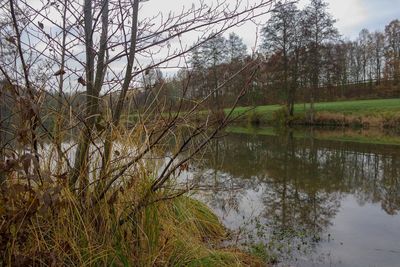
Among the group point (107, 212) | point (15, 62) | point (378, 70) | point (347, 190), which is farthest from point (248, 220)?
point (378, 70)

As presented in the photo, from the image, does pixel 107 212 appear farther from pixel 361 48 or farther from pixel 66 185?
pixel 361 48

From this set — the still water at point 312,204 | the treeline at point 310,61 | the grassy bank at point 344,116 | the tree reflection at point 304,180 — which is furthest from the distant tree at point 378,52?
the still water at point 312,204

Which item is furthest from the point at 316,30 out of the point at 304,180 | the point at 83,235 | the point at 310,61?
the point at 83,235

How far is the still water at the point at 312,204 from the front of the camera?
5535 millimetres

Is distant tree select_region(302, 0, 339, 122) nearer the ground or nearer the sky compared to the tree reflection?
nearer the sky

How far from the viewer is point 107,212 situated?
2697mm

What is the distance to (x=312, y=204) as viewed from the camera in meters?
8.19

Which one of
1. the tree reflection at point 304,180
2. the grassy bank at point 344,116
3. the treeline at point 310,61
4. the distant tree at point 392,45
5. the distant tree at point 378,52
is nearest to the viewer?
the tree reflection at point 304,180

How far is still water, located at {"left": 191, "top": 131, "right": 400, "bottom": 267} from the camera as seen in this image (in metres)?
5.54

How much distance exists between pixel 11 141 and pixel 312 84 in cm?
3027

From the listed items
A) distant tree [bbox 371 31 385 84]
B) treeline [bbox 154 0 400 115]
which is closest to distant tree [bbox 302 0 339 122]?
treeline [bbox 154 0 400 115]

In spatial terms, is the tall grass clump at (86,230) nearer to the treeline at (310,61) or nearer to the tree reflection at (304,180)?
the tree reflection at (304,180)

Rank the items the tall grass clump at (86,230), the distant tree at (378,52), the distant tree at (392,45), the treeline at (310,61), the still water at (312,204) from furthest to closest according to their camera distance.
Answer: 1. the distant tree at (378,52)
2. the distant tree at (392,45)
3. the treeline at (310,61)
4. the still water at (312,204)
5. the tall grass clump at (86,230)

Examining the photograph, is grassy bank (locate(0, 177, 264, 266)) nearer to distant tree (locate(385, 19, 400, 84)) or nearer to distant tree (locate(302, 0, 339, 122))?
distant tree (locate(302, 0, 339, 122))
